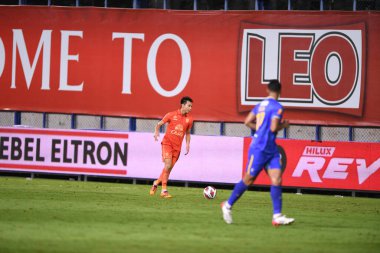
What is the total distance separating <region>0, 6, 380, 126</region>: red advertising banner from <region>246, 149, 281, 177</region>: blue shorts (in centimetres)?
956

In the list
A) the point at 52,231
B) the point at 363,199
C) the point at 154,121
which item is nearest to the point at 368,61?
the point at 363,199

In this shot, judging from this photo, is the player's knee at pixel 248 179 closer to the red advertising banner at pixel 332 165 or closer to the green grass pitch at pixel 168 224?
the green grass pitch at pixel 168 224

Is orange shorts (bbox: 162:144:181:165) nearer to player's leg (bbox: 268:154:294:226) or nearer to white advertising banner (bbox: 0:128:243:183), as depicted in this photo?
white advertising banner (bbox: 0:128:243:183)

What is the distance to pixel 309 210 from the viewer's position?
670 inches

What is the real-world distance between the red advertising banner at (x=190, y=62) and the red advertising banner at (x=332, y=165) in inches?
37.0

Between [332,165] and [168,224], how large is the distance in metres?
9.30

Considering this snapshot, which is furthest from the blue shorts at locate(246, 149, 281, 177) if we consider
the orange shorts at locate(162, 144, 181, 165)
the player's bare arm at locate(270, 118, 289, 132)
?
the orange shorts at locate(162, 144, 181, 165)

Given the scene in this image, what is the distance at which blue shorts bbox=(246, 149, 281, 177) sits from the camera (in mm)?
13086

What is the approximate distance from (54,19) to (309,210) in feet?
35.8

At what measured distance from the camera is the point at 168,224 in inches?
529

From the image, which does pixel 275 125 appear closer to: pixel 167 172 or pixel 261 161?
pixel 261 161

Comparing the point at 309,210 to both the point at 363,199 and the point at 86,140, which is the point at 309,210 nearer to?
the point at 363,199

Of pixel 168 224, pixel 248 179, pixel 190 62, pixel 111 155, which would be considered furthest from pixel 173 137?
pixel 248 179

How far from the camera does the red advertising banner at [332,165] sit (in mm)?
21469
